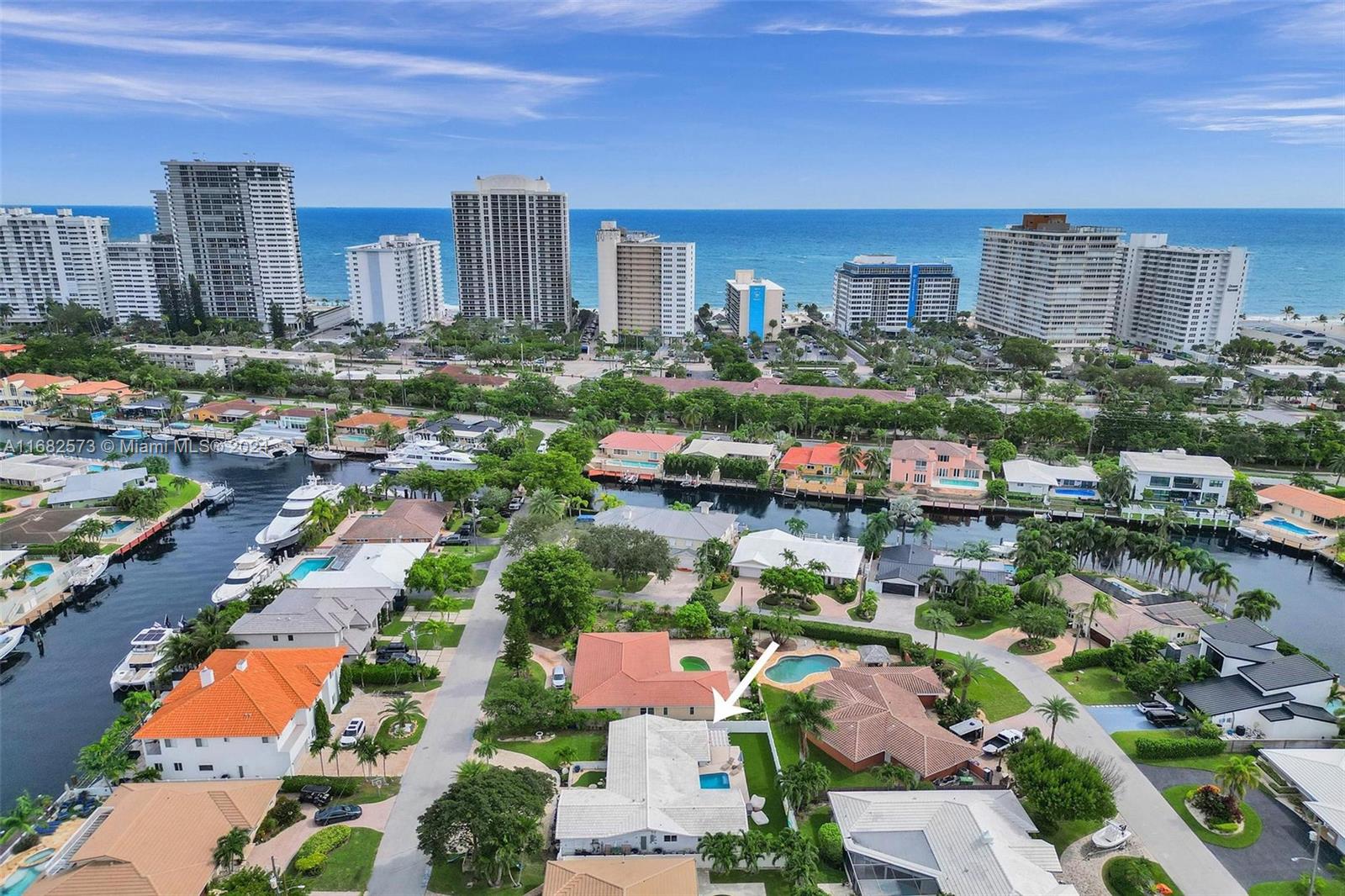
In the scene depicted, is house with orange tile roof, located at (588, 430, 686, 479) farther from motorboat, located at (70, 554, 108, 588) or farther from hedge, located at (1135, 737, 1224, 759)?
hedge, located at (1135, 737, 1224, 759)

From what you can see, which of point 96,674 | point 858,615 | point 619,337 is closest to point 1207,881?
point 858,615

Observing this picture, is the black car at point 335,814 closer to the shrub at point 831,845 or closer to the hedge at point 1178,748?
the shrub at point 831,845

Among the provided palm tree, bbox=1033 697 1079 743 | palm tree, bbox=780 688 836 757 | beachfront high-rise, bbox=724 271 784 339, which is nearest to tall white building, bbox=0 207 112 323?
beachfront high-rise, bbox=724 271 784 339

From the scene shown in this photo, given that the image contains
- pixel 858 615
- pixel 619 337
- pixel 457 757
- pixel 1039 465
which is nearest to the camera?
pixel 457 757

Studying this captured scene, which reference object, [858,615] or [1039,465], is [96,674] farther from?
[1039,465]

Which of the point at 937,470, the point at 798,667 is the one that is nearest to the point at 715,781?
the point at 798,667

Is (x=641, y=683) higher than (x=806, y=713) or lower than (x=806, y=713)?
lower

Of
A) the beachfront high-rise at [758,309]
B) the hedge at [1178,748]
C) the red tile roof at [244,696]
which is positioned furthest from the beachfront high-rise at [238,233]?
the hedge at [1178,748]

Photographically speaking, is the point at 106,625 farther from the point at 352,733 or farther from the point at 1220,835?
the point at 1220,835
